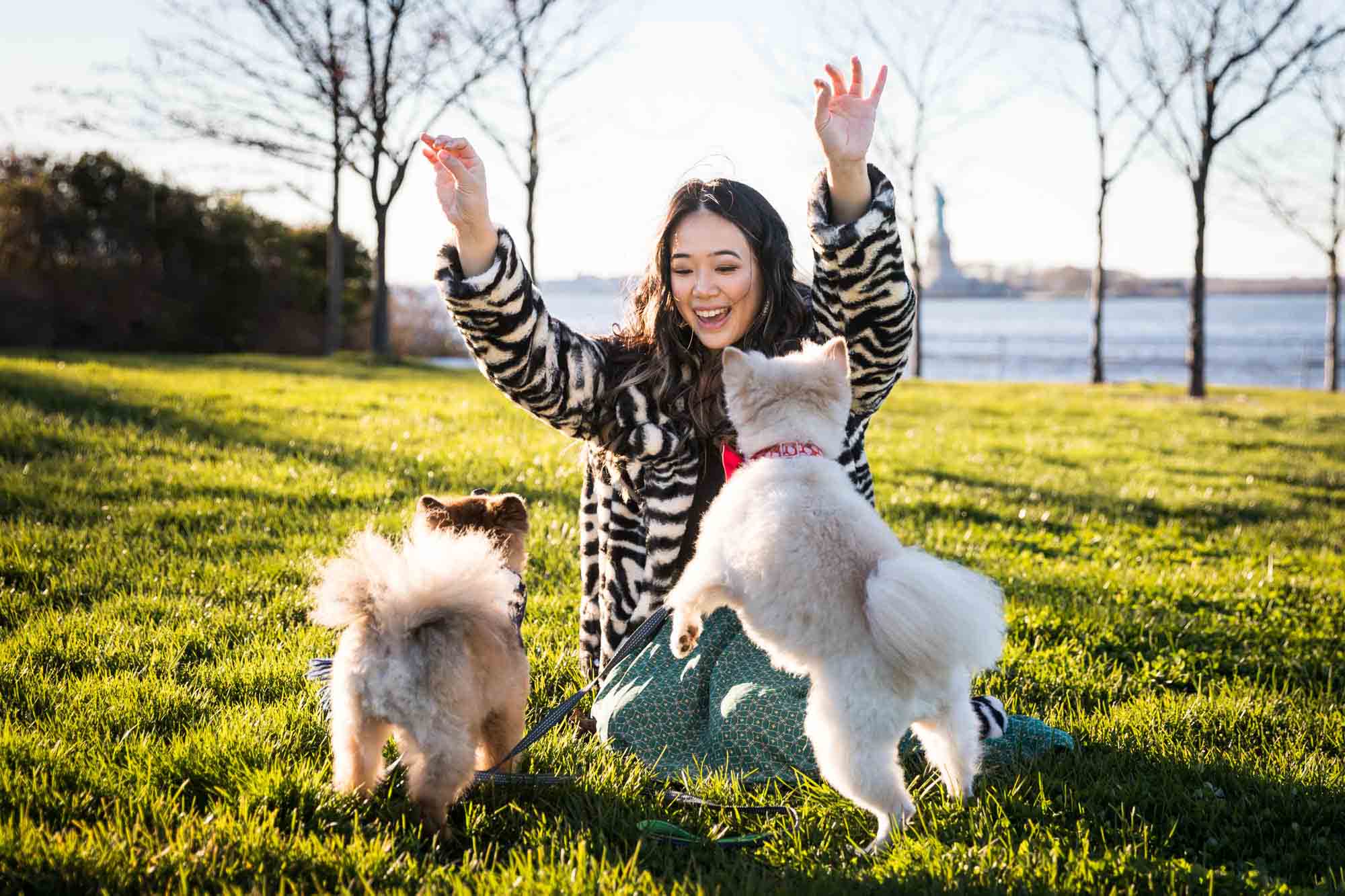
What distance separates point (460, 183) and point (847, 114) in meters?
1.32

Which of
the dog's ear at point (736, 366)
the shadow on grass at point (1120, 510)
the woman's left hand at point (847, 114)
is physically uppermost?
the woman's left hand at point (847, 114)

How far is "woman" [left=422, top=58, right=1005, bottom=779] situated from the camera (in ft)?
10.1

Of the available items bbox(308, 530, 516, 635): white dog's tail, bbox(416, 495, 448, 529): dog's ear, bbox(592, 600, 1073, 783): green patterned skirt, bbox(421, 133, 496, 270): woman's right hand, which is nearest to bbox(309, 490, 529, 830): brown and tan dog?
bbox(308, 530, 516, 635): white dog's tail

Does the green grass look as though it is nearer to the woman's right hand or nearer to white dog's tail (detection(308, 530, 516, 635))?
white dog's tail (detection(308, 530, 516, 635))

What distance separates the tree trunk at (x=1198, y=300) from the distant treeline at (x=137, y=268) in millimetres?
21192

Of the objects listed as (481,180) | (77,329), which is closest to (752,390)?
(481,180)

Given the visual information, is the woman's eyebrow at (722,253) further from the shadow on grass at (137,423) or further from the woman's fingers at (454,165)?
the shadow on grass at (137,423)

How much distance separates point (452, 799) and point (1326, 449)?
46.5 feet

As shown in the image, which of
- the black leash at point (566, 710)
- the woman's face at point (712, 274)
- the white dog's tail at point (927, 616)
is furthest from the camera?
the woman's face at point (712, 274)

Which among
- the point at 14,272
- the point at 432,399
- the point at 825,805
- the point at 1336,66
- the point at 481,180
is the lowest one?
the point at 825,805

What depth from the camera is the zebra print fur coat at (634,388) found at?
316 cm

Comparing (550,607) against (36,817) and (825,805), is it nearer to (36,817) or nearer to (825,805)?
(825,805)

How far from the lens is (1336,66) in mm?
17812

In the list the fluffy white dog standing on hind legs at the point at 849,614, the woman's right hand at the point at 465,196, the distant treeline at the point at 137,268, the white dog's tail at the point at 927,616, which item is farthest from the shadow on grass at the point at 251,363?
the white dog's tail at the point at 927,616
